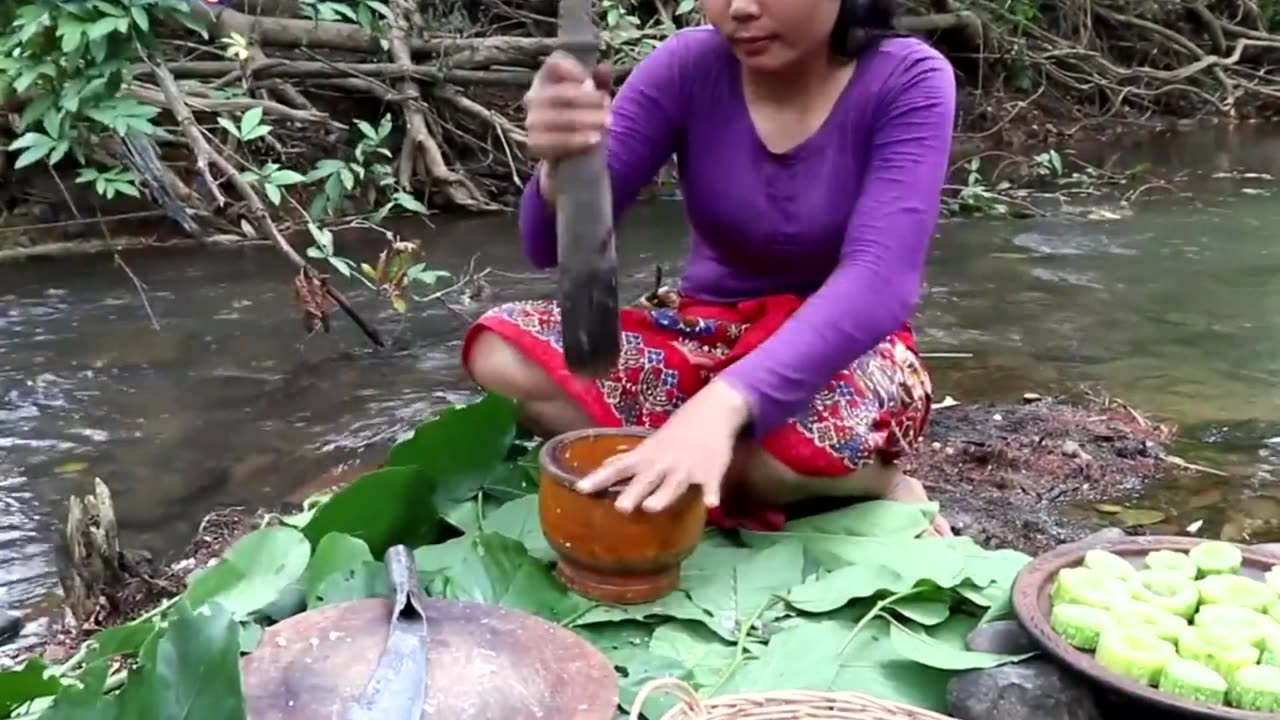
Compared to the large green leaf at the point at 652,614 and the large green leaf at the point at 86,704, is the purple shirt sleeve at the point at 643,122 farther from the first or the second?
the large green leaf at the point at 86,704

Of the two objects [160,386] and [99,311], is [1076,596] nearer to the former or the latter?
[160,386]

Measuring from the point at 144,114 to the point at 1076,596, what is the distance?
167cm

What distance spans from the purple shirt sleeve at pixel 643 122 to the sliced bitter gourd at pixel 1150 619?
74 centimetres

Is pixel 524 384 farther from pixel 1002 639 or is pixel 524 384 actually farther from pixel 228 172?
pixel 228 172

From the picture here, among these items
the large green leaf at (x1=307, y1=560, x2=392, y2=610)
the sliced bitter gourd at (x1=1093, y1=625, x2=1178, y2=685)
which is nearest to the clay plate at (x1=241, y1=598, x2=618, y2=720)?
the large green leaf at (x1=307, y1=560, x2=392, y2=610)

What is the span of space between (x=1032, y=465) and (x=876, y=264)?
0.99 m

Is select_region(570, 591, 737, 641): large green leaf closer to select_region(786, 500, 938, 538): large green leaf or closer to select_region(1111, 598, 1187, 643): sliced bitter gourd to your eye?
select_region(786, 500, 938, 538): large green leaf

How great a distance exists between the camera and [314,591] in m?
1.42

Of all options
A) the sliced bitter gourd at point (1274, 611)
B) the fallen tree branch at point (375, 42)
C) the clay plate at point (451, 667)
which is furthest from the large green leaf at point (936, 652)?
the fallen tree branch at point (375, 42)

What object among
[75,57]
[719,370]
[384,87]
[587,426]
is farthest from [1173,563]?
[384,87]

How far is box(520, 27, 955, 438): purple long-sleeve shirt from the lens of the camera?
1519 mm

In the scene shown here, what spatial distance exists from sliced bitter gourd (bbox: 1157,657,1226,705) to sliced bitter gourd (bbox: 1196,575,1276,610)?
18 centimetres

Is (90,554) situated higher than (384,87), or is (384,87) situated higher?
(384,87)

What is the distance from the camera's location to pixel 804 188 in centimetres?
168
